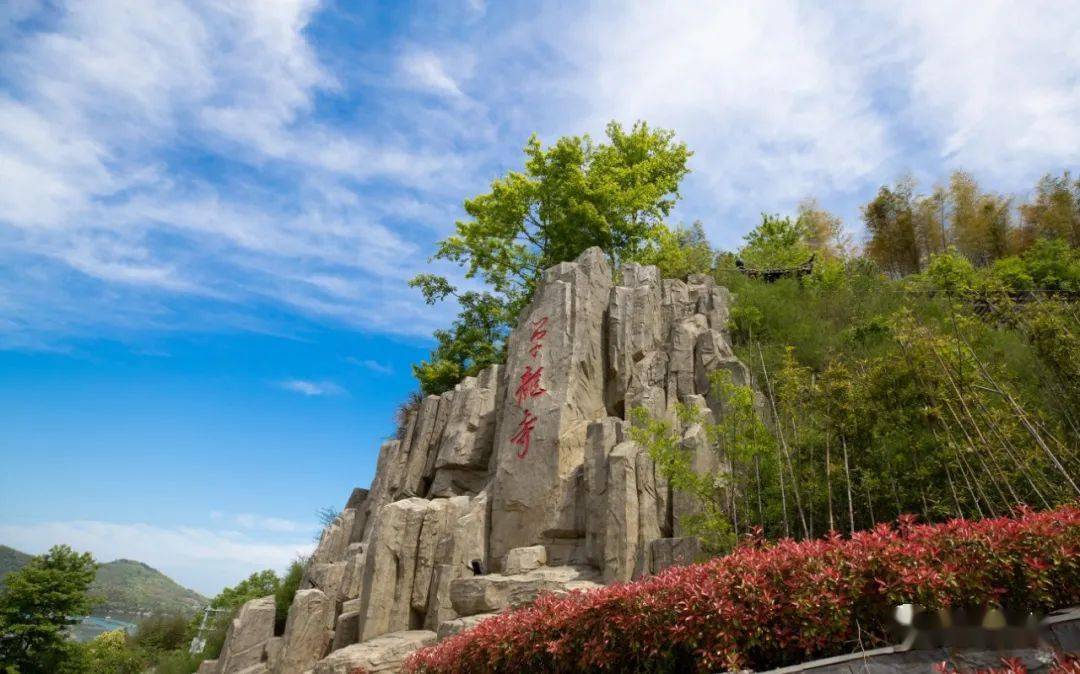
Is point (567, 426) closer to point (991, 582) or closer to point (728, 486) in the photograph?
point (728, 486)

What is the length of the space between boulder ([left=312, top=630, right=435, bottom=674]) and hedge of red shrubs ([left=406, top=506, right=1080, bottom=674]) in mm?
3938

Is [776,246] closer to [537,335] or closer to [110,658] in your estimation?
[537,335]

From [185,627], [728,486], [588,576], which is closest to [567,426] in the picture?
[588,576]

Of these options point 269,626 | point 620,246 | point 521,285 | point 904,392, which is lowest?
point 269,626

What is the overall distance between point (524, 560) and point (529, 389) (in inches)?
129

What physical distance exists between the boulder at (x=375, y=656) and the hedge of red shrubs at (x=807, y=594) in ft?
12.9

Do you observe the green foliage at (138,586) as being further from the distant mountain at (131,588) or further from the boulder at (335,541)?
the boulder at (335,541)

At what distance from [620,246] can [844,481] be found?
13.0 m

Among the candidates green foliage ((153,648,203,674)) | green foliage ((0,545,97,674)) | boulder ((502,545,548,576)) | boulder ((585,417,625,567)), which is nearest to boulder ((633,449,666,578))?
boulder ((585,417,625,567))

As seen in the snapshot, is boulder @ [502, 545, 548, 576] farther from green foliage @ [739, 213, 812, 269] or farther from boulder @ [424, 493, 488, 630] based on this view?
green foliage @ [739, 213, 812, 269]

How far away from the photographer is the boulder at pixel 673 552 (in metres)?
7.28

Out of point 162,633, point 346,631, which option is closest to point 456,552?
point 346,631

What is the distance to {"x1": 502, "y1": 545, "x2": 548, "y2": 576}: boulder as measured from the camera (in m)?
9.30

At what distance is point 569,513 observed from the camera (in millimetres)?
10023
